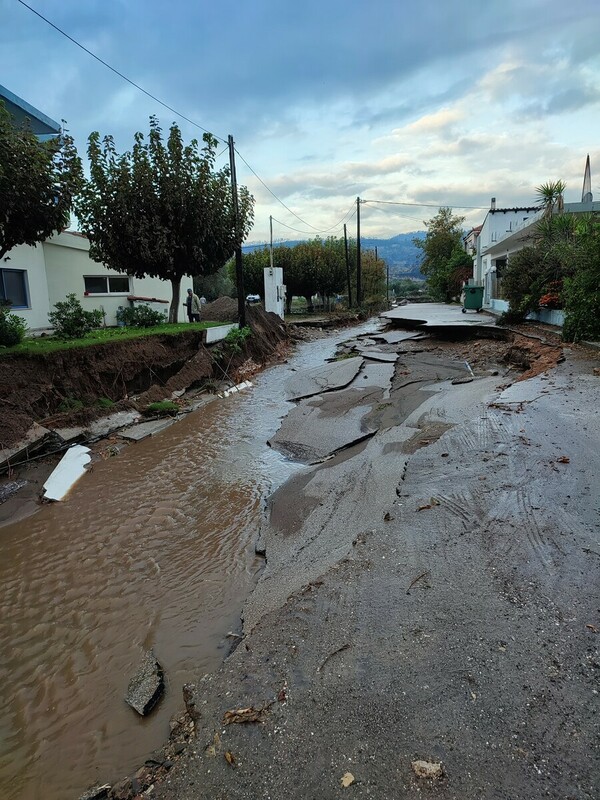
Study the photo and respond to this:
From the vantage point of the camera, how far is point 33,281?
46.9 feet

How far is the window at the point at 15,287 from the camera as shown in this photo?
43.1 feet

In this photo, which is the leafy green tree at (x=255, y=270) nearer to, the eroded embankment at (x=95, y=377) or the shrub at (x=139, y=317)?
the shrub at (x=139, y=317)

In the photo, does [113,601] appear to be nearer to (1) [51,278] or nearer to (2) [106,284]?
(1) [51,278]

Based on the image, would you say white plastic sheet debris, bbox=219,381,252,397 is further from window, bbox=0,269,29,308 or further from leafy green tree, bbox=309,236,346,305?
leafy green tree, bbox=309,236,346,305

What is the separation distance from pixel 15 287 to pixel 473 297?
69.0 feet

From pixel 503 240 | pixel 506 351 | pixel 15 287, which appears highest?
pixel 503 240

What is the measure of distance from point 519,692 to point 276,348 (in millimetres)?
17052

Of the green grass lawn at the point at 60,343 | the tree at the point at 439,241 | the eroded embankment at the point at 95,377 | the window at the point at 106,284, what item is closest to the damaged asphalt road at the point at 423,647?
the eroded embankment at the point at 95,377

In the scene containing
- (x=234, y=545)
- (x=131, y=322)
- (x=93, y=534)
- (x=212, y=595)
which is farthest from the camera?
(x=131, y=322)

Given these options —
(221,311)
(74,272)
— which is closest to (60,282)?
(74,272)

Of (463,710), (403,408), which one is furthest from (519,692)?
(403,408)

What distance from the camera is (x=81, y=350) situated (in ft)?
30.1

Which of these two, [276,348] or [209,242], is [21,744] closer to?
[209,242]

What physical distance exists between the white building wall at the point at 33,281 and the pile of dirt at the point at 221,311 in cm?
651
